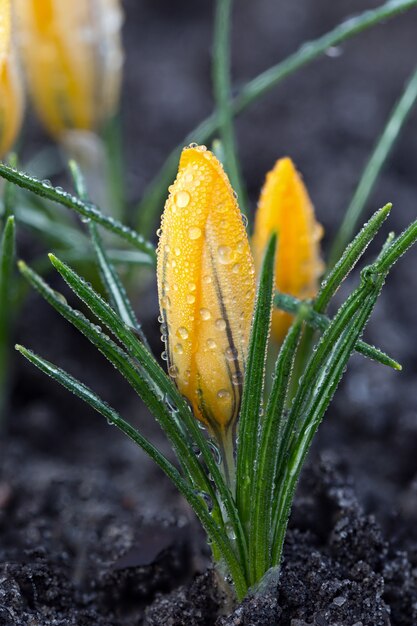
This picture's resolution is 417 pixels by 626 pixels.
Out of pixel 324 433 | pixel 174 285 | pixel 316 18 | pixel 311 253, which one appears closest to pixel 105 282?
pixel 174 285

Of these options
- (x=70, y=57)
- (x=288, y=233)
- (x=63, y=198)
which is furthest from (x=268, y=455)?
(x=70, y=57)

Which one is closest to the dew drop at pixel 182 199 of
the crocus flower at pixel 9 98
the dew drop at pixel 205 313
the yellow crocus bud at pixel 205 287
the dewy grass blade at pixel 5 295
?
the yellow crocus bud at pixel 205 287

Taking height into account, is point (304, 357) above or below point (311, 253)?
below

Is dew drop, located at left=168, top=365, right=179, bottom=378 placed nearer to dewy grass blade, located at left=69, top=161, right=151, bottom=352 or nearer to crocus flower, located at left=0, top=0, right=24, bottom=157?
dewy grass blade, located at left=69, top=161, right=151, bottom=352

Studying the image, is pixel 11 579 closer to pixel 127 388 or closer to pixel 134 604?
pixel 134 604

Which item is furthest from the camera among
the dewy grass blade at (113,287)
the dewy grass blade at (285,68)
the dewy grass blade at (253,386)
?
the dewy grass blade at (285,68)

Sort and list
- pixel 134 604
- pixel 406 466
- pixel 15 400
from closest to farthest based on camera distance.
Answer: pixel 134 604 → pixel 406 466 → pixel 15 400

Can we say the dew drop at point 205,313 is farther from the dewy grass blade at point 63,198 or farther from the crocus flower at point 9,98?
the crocus flower at point 9,98
